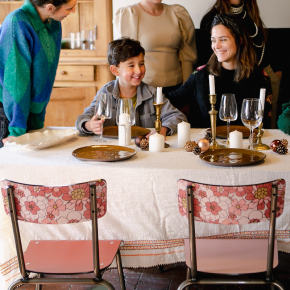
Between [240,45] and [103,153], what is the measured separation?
1104 millimetres

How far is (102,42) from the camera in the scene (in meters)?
3.40

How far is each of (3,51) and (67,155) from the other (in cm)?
61

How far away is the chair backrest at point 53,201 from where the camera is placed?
101 cm

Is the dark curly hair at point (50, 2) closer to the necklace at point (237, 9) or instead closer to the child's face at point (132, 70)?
the child's face at point (132, 70)

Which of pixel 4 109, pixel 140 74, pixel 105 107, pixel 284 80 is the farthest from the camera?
pixel 284 80

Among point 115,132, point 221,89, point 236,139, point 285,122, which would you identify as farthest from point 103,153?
point 221,89

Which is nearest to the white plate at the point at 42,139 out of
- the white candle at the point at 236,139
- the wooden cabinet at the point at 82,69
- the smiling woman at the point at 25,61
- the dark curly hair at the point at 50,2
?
the smiling woman at the point at 25,61

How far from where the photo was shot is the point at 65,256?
3.96ft

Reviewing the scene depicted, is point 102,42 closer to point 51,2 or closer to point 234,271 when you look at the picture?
point 51,2

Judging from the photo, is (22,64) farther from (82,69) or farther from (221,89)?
(82,69)

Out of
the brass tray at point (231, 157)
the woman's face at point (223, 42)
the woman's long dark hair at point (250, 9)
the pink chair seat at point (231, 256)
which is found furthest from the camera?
the woman's long dark hair at point (250, 9)

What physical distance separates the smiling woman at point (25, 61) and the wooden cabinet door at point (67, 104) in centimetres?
154

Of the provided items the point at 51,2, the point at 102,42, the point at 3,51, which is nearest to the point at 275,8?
the point at 102,42

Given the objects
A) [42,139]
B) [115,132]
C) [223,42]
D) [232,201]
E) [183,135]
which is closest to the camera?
[232,201]
